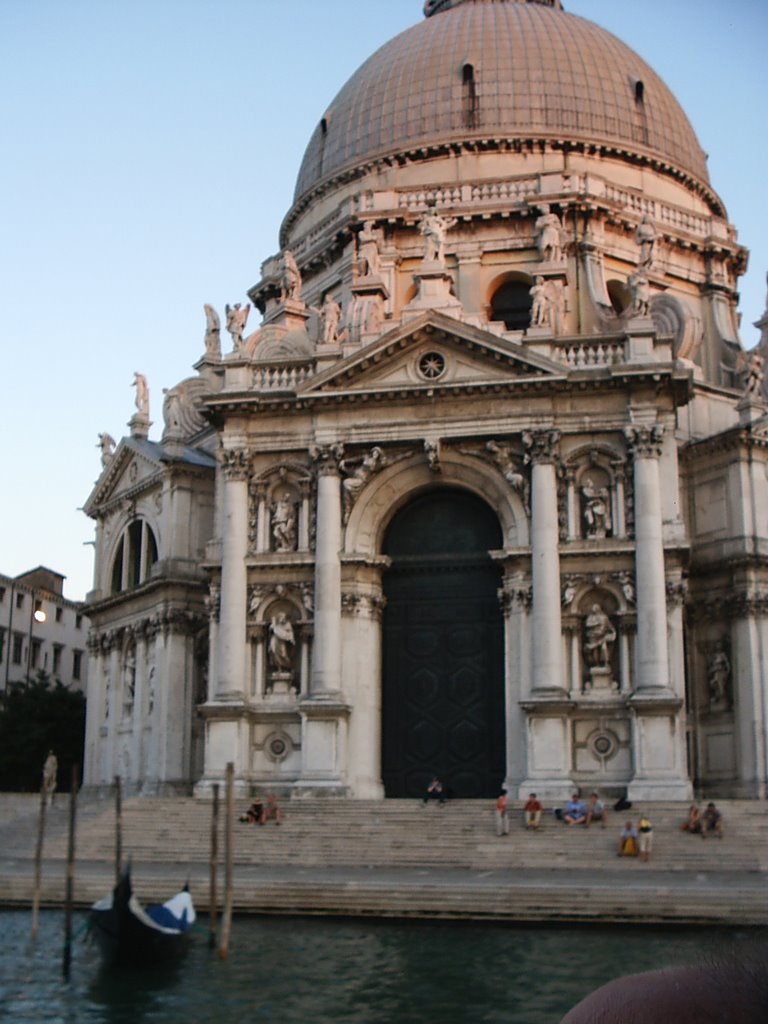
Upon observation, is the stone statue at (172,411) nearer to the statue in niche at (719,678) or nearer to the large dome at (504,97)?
the large dome at (504,97)

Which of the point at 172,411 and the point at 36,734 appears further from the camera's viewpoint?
the point at 36,734

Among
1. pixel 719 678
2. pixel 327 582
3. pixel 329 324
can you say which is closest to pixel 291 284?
pixel 329 324

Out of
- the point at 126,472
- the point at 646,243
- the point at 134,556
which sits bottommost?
the point at 134,556

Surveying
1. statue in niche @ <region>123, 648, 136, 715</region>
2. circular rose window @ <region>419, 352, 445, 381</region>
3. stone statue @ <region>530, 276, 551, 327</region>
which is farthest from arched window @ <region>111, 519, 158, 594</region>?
stone statue @ <region>530, 276, 551, 327</region>

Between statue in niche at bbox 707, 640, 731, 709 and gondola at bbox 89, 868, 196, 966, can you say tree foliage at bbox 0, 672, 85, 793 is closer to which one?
statue in niche at bbox 707, 640, 731, 709

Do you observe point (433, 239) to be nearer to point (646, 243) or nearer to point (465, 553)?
point (646, 243)

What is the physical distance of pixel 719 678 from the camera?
32031 mm

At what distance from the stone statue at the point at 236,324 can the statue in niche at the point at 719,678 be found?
1335 cm

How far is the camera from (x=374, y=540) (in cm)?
3066

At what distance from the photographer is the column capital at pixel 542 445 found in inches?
1152

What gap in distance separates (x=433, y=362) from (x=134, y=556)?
12647 millimetres

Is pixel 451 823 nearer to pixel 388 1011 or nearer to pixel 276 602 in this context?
pixel 276 602

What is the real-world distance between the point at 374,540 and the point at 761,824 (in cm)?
1054

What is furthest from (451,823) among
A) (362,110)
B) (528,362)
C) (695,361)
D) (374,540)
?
(362,110)
